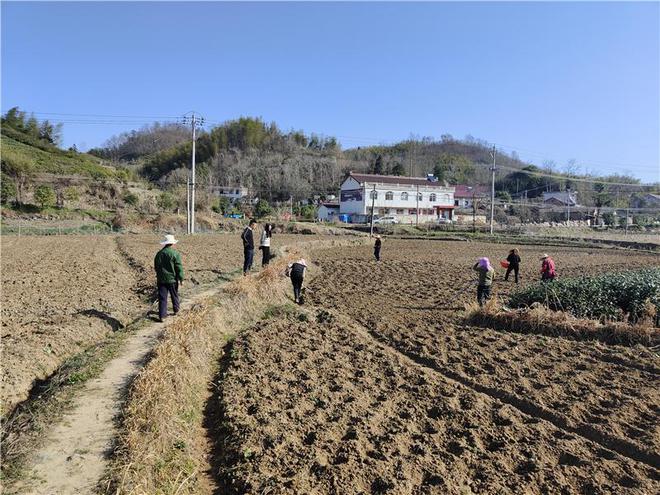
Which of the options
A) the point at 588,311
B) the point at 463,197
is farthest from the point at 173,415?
the point at 463,197

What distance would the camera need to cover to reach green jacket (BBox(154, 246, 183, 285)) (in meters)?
8.66

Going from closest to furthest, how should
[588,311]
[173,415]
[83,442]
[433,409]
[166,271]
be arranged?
[83,442], [173,415], [433,409], [166,271], [588,311]

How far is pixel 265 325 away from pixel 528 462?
6.12 meters

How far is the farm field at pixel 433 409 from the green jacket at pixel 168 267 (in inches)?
68.4

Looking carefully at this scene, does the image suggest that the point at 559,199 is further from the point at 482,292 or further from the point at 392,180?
the point at 482,292

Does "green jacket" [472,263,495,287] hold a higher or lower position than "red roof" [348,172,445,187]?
lower

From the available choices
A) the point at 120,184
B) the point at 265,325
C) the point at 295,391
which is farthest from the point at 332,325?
the point at 120,184

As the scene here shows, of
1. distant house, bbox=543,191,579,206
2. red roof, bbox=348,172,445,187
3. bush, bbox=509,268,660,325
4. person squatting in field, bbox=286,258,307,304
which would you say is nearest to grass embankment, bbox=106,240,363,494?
person squatting in field, bbox=286,258,307,304

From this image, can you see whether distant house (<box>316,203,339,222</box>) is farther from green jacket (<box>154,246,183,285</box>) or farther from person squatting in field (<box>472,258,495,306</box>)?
green jacket (<box>154,246,183,285</box>)

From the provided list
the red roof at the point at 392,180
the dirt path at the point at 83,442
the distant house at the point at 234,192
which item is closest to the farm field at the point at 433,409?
the dirt path at the point at 83,442

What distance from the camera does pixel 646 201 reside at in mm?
89188

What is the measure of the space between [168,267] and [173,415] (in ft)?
14.0

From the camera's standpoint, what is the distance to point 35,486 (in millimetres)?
3771

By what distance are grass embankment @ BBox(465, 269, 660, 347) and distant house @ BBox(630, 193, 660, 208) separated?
90335 millimetres
